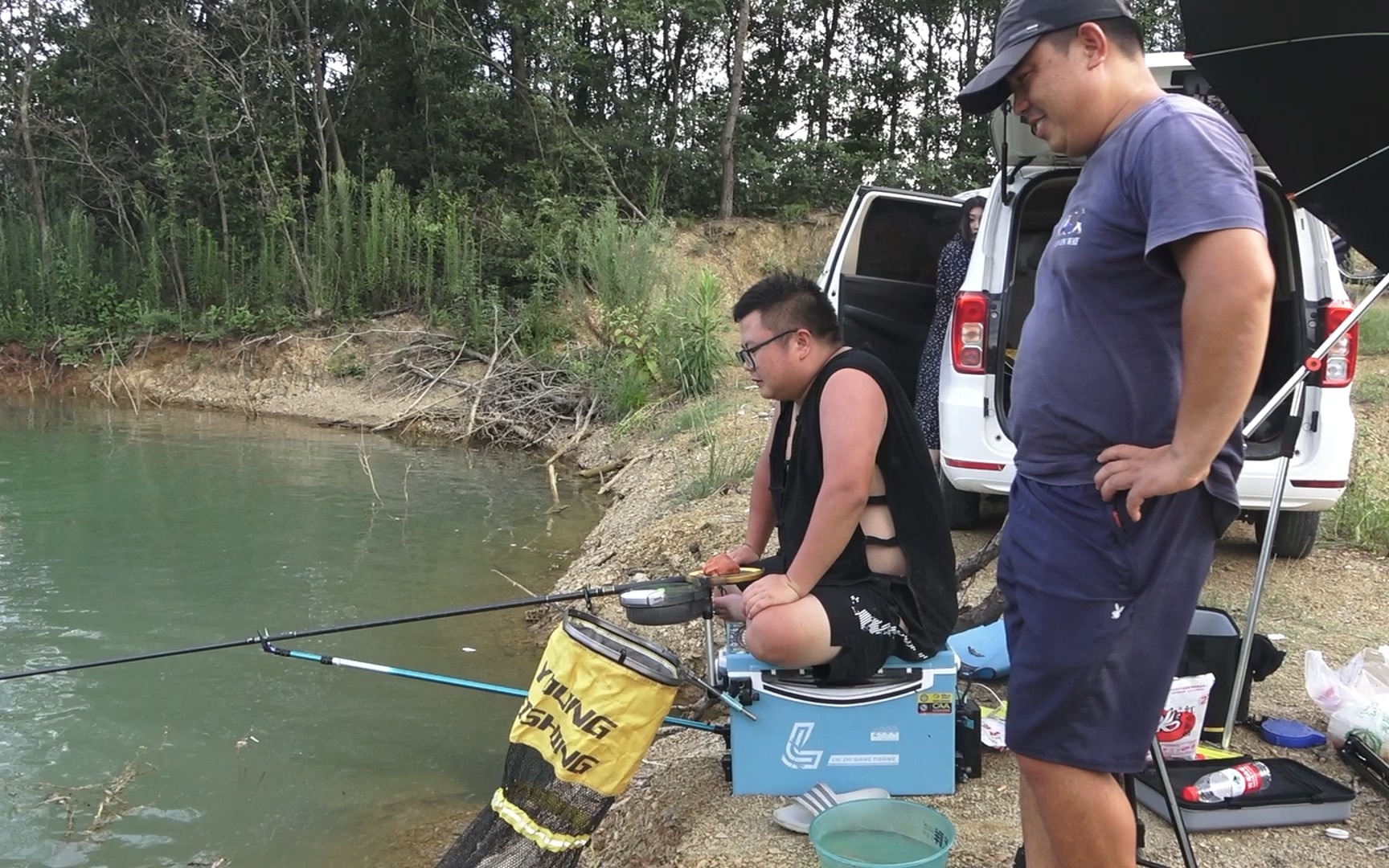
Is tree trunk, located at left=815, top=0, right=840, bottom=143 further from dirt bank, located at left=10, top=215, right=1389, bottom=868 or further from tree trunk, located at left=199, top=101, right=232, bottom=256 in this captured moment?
dirt bank, located at left=10, top=215, right=1389, bottom=868

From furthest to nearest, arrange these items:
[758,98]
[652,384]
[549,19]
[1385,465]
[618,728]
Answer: [758,98] → [549,19] → [652,384] → [1385,465] → [618,728]

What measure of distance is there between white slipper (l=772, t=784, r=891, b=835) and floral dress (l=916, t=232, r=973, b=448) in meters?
2.62

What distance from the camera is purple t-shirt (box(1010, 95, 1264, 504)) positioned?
61.1 inches

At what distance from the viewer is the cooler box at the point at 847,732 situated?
2.63 metres

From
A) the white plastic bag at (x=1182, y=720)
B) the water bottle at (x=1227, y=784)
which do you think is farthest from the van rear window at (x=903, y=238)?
the water bottle at (x=1227, y=784)

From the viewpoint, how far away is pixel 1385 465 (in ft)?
21.7

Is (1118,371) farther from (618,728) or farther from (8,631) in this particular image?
(8,631)

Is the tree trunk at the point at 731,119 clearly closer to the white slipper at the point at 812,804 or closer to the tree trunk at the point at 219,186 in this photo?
the tree trunk at the point at 219,186

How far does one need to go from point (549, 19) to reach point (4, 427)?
9304 mm

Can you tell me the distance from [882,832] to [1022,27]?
1.69 meters

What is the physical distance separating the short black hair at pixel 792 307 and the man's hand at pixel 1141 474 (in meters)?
1.21

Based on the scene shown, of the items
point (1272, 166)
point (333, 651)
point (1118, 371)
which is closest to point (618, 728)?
point (1118, 371)

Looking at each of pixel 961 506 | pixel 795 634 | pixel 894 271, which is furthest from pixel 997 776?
pixel 894 271

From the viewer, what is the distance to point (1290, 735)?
119 inches
